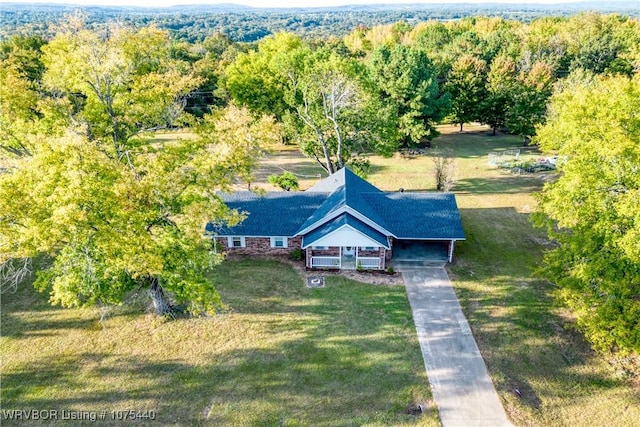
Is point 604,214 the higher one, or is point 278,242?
point 604,214

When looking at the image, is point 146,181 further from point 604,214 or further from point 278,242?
point 604,214

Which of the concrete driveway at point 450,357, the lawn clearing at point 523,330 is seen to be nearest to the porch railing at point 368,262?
the concrete driveway at point 450,357

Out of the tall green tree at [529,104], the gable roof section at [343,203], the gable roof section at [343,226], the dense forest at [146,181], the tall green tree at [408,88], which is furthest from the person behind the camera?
the tall green tree at [529,104]

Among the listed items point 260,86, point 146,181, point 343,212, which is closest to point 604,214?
point 343,212

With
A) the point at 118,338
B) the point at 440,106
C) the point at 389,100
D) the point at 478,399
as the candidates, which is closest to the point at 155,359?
the point at 118,338

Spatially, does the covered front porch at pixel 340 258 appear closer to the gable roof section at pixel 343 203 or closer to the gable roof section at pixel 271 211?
the gable roof section at pixel 343 203

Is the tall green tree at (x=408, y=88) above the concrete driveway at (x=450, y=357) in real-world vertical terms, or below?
above

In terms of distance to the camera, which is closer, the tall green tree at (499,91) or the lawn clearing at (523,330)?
the lawn clearing at (523,330)

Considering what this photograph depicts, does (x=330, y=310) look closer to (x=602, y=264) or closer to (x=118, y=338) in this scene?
(x=118, y=338)
